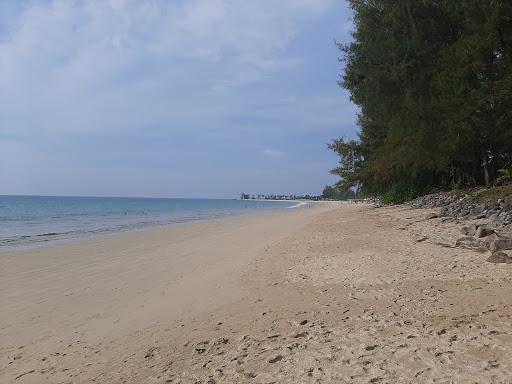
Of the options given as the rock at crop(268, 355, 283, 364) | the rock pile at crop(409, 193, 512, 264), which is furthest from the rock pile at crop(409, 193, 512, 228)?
the rock at crop(268, 355, 283, 364)

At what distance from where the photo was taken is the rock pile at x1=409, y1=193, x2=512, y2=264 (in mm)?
8461

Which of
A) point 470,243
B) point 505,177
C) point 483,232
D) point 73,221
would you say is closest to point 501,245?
point 470,243

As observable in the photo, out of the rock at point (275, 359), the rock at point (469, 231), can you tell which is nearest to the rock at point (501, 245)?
the rock at point (469, 231)

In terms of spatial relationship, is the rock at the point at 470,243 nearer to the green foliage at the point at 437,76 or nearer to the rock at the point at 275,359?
the rock at the point at 275,359

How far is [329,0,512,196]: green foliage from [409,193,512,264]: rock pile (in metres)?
3.98

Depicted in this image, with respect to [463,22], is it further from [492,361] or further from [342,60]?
[492,361]

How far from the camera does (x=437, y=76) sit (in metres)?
19.8

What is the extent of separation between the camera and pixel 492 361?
12.6ft

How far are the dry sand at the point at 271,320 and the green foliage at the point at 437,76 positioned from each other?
9.93m

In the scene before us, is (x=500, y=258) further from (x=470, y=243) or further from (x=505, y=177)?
(x=505, y=177)

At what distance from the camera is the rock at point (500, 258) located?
25.2 feet

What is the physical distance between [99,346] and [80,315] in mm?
1722

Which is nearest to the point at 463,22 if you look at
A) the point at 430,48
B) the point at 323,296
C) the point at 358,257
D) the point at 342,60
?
the point at 430,48

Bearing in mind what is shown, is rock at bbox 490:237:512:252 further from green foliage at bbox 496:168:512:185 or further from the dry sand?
green foliage at bbox 496:168:512:185
